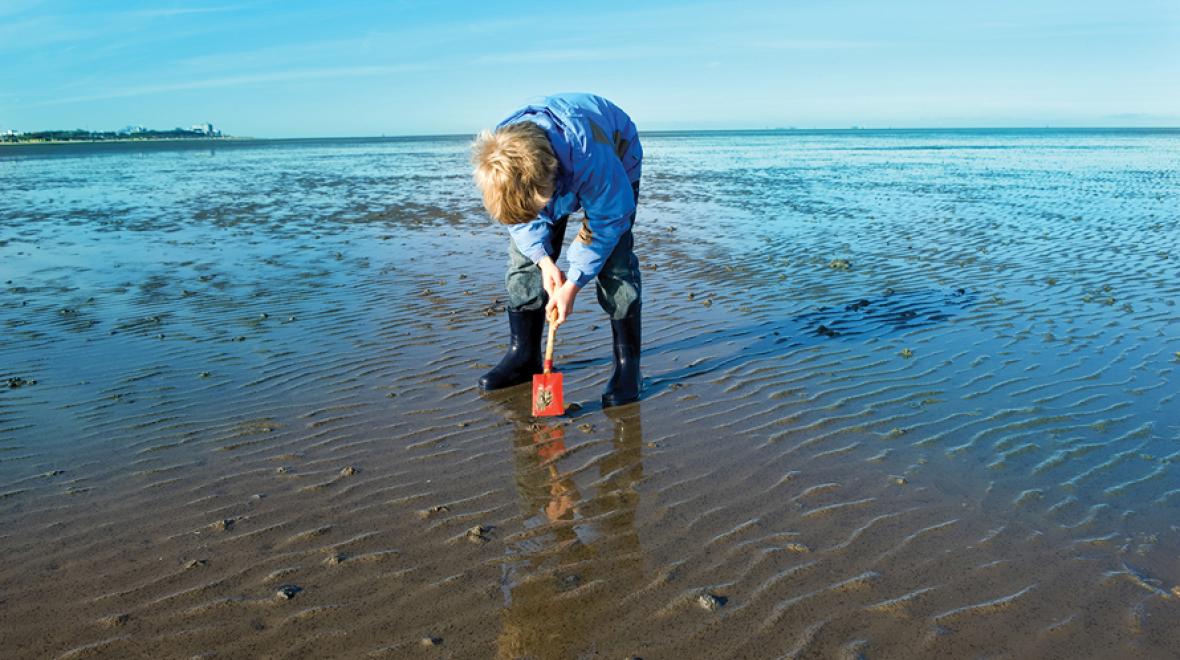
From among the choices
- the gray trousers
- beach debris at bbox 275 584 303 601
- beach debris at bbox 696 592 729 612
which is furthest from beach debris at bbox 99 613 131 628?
the gray trousers

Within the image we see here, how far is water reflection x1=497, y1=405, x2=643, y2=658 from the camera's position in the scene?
273 cm

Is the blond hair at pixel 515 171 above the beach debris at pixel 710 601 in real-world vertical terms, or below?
above

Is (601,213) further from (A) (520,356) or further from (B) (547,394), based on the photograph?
(A) (520,356)

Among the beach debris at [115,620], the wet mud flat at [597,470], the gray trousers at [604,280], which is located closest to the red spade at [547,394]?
the wet mud flat at [597,470]

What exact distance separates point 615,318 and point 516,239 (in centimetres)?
81

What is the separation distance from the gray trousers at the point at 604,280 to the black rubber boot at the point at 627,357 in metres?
0.06

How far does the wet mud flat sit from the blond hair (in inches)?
50.8

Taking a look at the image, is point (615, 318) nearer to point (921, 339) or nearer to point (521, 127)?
point (521, 127)

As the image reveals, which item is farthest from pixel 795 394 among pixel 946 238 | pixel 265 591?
pixel 946 238

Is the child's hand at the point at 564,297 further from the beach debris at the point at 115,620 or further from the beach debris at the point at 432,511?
the beach debris at the point at 115,620

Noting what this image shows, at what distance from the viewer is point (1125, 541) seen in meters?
3.23

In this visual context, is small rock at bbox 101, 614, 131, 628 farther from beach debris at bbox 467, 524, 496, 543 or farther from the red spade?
the red spade

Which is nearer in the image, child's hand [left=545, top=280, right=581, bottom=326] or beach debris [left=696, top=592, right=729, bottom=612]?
beach debris [left=696, top=592, right=729, bottom=612]

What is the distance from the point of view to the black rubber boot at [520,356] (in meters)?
5.16
